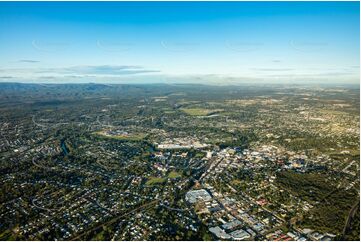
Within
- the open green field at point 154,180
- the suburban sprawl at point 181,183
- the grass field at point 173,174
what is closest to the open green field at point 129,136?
the suburban sprawl at point 181,183

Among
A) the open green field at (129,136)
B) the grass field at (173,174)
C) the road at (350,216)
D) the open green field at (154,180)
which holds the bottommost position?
the open green field at (129,136)

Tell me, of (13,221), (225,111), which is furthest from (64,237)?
(225,111)

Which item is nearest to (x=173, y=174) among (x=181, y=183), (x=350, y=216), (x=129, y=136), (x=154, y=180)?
(x=154, y=180)

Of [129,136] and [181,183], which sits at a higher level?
[181,183]

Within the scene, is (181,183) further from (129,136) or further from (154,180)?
(129,136)

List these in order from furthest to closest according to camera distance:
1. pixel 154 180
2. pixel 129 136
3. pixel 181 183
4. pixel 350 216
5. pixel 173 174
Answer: pixel 129 136, pixel 173 174, pixel 154 180, pixel 181 183, pixel 350 216

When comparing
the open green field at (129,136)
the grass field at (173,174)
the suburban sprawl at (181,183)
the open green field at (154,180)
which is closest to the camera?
the suburban sprawl at (181,183)

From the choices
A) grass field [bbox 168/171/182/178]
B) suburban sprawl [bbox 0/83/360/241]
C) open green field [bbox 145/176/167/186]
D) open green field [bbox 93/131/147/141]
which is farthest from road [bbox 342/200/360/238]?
open green field [bbox 93/131/147/141]

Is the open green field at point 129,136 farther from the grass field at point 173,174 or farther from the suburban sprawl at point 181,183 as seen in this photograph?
the grass field at point 173,174

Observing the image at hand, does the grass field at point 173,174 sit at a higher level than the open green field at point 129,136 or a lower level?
higher

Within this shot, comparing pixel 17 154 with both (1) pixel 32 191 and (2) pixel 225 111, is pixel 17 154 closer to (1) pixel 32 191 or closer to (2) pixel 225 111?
(1) pixel 32 191

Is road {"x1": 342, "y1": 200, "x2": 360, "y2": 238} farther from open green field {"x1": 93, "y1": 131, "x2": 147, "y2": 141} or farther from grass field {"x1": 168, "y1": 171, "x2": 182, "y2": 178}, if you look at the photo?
open green field {"x1": 93, "y1": 131, "x2": 147, "y2": 141}
